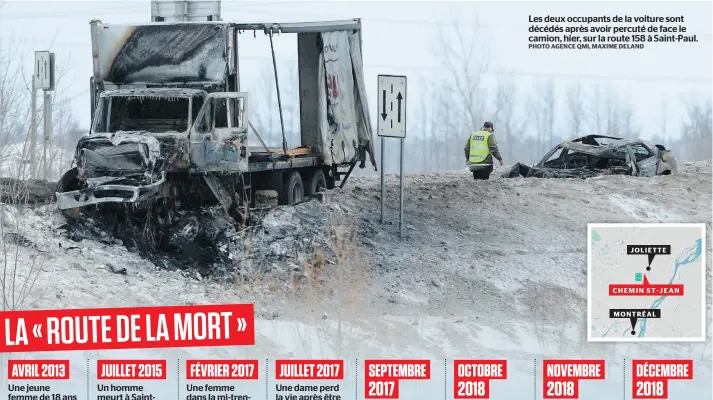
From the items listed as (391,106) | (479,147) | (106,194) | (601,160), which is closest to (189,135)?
(106,194)

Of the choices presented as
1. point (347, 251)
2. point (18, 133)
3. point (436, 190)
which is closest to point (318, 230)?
point (347, 251)

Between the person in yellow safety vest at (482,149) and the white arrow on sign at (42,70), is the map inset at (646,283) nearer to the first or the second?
the person in yellow safety vest at (482,149)

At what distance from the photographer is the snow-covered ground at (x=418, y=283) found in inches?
438

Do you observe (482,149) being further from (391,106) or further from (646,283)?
(646,283)

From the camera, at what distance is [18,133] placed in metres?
22.7

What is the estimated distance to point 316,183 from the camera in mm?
17438

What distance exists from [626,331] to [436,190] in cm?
663

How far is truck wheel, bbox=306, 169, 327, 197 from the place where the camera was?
17.2m

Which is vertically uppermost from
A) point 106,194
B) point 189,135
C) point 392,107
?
point 392,107

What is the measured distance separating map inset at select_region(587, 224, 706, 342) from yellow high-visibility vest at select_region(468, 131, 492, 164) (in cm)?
825

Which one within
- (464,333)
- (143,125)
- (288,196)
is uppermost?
(143,125)

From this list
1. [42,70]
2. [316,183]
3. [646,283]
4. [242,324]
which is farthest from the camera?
[42,70]

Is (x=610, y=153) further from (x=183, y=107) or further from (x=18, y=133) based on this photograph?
(x=18, y=133)

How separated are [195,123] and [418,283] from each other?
3726mm
